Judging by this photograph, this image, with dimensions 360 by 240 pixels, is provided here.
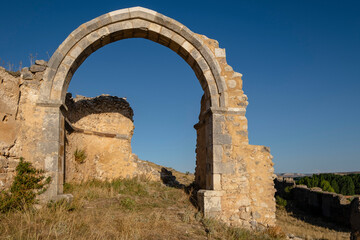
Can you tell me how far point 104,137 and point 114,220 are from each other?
5113 millimetres

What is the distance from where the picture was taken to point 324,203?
37.4 ft

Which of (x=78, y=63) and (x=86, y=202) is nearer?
(x=86, y=202)

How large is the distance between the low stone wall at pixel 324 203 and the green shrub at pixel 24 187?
9771 mm

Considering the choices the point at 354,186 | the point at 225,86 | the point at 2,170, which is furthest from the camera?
the point at 354,186

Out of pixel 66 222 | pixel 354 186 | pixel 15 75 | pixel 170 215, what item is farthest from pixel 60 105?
pixel 354 186

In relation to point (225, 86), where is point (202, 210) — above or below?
below

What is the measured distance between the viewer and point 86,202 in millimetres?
5945

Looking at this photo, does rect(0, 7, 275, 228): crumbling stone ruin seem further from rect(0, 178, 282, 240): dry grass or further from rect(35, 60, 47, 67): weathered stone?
rect(0, 178, 282, 240): dry grass

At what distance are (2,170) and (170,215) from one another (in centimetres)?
328

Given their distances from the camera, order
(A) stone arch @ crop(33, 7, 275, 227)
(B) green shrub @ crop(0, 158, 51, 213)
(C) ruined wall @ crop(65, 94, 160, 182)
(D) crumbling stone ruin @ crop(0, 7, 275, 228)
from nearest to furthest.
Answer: (B) green shrub @ crop(0, 158, 51, 213), (D) crumbling stone ruin @ crop(0, 7, 275, 228), (A) stone arch @ crop(33, 7, 275, 227), (C) ruined wall @ crop(65, 94, 160, 182)

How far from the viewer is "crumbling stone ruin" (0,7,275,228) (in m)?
5.59

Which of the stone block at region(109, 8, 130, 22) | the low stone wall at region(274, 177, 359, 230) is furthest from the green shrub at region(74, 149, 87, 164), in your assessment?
the low stone wall at region(274, 177, 359, 230)

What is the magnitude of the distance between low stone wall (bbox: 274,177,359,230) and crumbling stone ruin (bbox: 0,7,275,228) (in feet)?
19.3

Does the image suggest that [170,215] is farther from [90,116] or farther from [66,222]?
[90,116]
